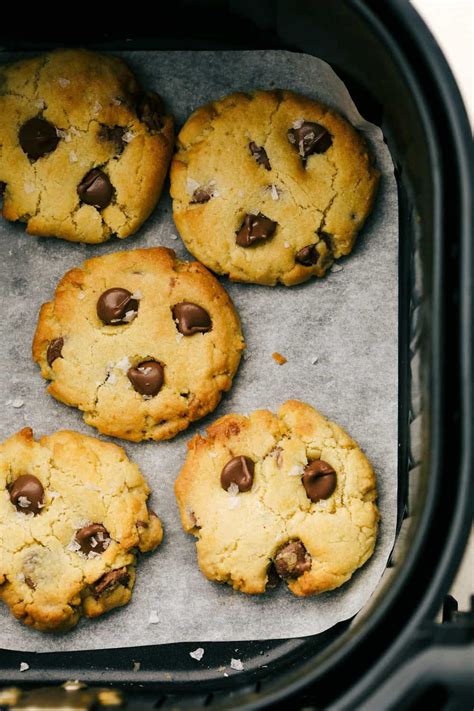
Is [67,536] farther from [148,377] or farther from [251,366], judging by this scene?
[251,366]

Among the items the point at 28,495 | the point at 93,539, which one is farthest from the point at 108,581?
the point at 28,495

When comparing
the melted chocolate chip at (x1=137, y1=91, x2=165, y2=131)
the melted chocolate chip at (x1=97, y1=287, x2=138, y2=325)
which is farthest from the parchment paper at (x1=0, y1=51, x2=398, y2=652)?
the melted chocolate chip at (x1=97, y1=287, x2=138, y2=325)

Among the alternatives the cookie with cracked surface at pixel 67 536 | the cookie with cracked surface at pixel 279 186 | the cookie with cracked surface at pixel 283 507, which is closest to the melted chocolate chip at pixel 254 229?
the cookie with cracked surface at pixel 279 186

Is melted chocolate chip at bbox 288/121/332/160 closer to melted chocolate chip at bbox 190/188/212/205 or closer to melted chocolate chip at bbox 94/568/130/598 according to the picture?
melted chocolate chip at bbox 190/188/212/205

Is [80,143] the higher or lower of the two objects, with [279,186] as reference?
lower

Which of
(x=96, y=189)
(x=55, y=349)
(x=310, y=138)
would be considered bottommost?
(x=55, y=349)

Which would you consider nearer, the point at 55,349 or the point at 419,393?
the point at 419,393

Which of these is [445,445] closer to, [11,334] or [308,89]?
[308,89]
